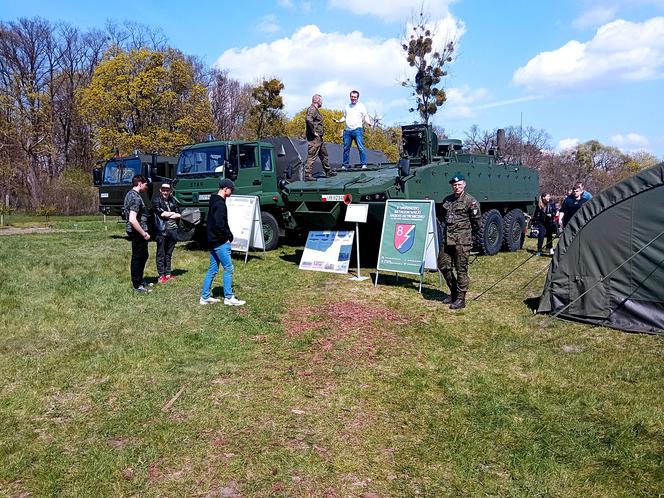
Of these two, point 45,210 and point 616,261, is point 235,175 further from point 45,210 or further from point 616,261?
point 45,210

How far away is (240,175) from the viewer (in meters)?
12.2

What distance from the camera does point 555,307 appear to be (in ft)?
23.2

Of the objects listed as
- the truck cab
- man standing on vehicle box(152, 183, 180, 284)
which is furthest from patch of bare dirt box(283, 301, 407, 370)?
the truck cab

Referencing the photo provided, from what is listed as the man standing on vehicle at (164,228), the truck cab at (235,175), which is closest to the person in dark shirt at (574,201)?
the truck cab at (235,175)

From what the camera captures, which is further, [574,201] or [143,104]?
[143,104]

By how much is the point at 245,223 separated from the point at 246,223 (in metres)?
0.03

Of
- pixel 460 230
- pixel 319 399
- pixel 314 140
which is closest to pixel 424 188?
pixel 460 230

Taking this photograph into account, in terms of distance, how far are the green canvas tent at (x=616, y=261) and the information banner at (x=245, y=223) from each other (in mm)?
5886

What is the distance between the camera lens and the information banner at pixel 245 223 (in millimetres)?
10922

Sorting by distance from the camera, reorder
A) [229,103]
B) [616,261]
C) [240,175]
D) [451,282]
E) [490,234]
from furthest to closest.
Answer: [229,103] < [490,234] < [240,175] < [451,282] < [616,261]

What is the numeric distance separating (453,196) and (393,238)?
5.34ft

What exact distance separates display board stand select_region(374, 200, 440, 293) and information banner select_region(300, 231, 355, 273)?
89cm

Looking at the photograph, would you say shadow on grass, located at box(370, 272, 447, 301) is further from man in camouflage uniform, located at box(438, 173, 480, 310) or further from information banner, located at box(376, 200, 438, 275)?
man in camouflage uniform, located at box(438, 173, 480, 310)

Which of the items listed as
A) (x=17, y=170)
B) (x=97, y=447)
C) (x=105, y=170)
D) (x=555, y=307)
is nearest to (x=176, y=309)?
(x=97, y=447)
